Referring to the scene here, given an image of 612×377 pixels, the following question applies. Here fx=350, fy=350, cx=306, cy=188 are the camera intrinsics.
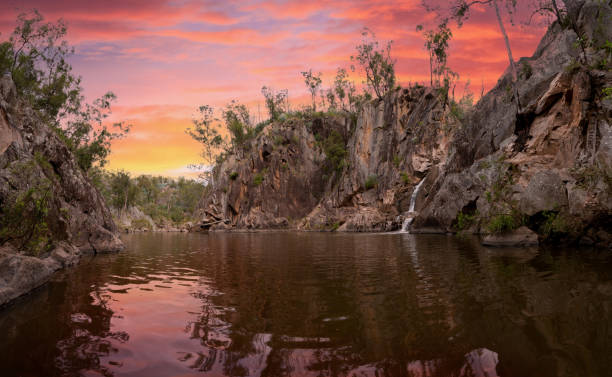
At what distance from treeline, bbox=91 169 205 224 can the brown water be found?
71.9 m

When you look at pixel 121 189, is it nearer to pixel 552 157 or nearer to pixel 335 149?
pixel 335 149

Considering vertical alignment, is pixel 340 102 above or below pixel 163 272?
above

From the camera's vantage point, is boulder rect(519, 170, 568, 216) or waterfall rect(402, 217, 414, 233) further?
waterfall rect(402, 217, 414, 233)

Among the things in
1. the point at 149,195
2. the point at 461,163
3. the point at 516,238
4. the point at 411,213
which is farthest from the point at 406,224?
the point at 149,195

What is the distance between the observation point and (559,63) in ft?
82.7

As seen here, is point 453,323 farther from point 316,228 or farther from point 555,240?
point 316,228

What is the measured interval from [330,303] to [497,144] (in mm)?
28106

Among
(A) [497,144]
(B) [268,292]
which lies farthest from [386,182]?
(B) [268,292]

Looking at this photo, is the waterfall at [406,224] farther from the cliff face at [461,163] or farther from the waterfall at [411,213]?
the cliff face at [461,163]

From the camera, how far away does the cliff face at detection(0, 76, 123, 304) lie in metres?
8.71

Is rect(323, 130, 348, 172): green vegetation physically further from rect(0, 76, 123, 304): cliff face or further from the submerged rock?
rect(0, 76, 123, 304): cliff face

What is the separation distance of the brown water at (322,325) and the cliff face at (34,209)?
2.93ft

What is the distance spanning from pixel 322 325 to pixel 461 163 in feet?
108

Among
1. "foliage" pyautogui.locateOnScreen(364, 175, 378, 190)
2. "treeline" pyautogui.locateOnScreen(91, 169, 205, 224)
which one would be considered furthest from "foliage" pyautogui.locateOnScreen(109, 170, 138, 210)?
"foliage" pyautogui.locateOnScreen(364, 175, 378, 190)
